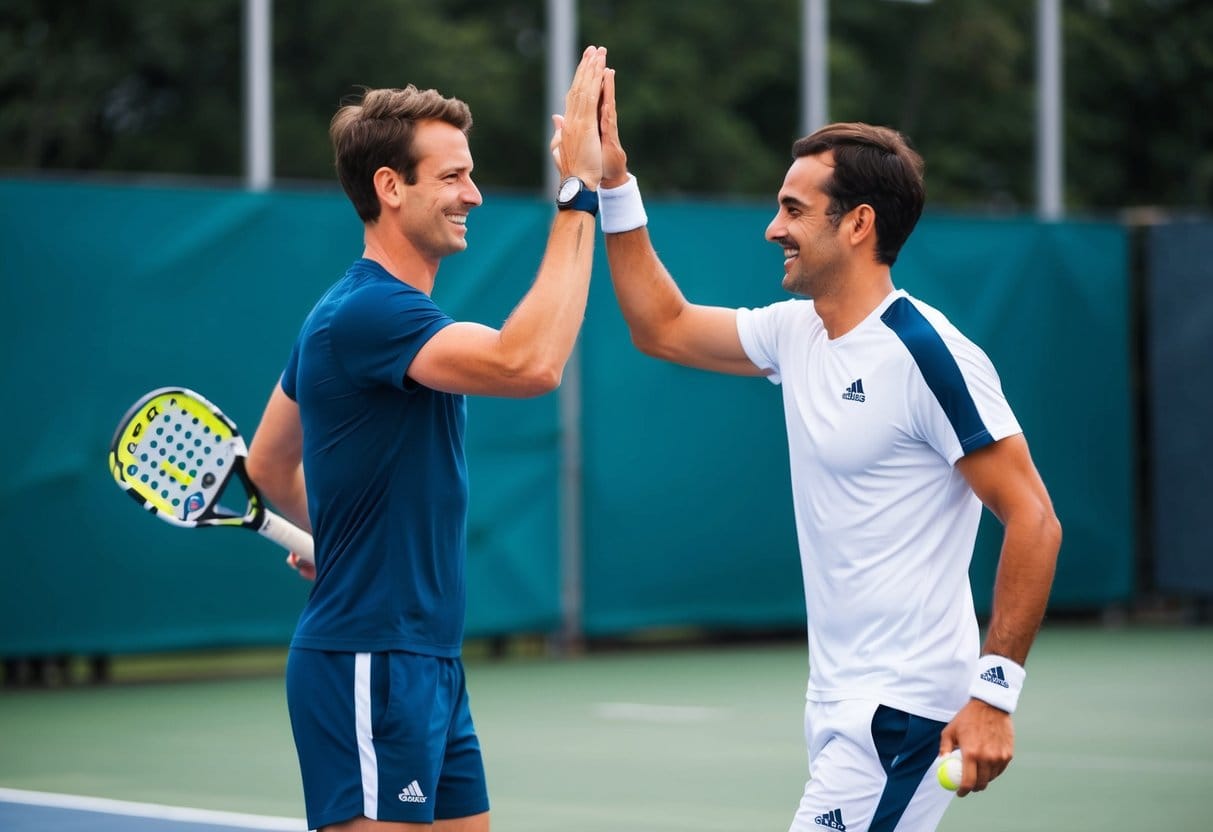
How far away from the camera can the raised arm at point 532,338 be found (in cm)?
350

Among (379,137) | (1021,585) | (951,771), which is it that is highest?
(379,137)

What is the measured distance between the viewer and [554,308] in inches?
140

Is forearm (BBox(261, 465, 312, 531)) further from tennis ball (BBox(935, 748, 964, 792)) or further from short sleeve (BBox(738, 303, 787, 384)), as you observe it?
tennis ball (BBox(935, 748, 964, 792))

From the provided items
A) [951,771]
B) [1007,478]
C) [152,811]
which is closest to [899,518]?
[1007,478]

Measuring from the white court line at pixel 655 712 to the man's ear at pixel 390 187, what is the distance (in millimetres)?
6005

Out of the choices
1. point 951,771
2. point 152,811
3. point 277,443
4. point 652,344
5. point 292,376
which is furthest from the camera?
point 152,811

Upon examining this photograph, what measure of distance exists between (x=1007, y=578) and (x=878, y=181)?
0.82 metres

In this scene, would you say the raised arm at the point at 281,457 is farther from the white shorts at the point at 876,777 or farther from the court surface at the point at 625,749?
the court surface at the point at 625,749

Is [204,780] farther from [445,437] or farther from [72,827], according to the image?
[445,437]

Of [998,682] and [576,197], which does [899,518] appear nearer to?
[998,682]

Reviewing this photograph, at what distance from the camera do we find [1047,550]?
3527 mm

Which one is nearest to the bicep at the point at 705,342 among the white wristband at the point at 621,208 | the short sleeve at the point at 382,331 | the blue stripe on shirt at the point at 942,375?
the white wristband at the point at 621,208

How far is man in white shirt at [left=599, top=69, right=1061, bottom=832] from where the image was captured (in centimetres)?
355

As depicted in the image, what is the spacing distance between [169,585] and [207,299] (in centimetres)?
149
